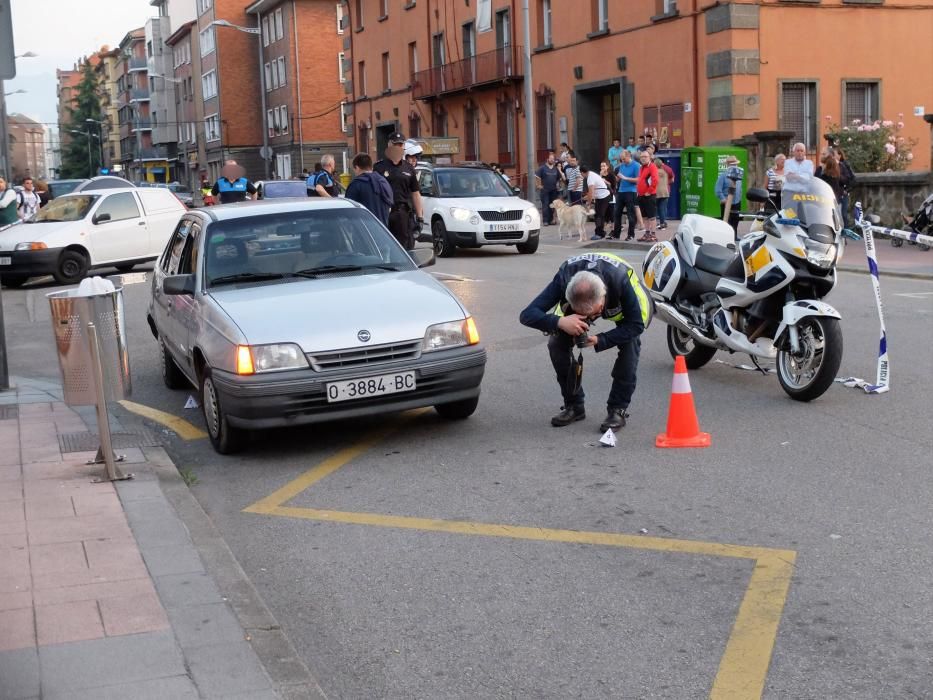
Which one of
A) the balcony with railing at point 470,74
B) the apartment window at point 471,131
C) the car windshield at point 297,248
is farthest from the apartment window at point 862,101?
the car windshield at point 297,248

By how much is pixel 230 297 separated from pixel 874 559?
14.4 feet

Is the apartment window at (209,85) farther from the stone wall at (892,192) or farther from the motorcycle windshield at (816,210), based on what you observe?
the motorcycle windshield at (816,210)

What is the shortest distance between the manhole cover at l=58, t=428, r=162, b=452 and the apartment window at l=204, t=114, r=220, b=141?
76137 millimetres

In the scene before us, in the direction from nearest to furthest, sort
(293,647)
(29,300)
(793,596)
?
(293,647) → (793,596) → (29,300)

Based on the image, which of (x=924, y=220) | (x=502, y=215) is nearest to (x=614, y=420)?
(x=924, y=220)

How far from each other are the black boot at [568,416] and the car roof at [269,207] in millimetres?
2216

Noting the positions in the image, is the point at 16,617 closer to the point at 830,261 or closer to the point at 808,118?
the point at 830,261

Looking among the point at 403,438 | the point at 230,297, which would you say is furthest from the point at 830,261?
the point at 230,297

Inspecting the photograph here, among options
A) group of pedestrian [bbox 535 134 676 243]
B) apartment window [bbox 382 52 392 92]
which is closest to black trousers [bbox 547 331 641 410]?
group of pedestrian [bbox 535 134 676 243]

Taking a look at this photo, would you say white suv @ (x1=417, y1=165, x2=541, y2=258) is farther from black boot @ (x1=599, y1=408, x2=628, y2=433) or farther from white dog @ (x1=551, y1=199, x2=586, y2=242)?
black boot @ (x1=599, y1=408, x2=628, y2=433)

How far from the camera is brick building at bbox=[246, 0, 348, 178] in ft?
230

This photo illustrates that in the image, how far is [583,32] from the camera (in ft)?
116

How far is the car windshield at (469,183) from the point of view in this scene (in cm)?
2266

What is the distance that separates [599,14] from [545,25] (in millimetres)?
3582
